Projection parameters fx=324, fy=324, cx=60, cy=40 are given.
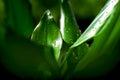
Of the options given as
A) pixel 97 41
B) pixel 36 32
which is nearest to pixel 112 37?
pixel 97 41

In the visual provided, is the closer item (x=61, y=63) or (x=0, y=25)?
(x=0, y=25)

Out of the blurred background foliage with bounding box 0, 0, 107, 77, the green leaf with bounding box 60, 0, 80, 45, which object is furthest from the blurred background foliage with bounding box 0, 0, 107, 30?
the green leaf with bounding box 60, 0, 80, 45

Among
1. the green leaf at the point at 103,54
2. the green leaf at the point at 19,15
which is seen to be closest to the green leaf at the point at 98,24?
the green leaf at the point at 103,54

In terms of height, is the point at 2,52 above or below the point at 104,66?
above

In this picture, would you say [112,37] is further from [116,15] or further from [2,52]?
[2,52]

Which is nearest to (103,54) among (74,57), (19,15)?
(74,57)

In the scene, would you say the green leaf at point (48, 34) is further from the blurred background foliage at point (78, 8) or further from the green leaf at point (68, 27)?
the blurred background foliage at point (78, 8)

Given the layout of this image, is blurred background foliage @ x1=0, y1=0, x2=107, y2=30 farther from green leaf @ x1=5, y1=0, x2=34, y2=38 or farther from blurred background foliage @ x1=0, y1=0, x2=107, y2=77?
green leaf @ x1=5, y1=0, x2=34, y2=38
